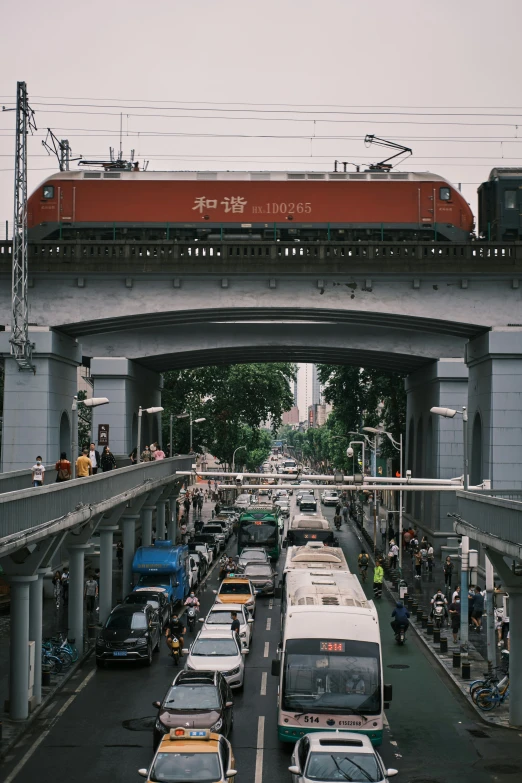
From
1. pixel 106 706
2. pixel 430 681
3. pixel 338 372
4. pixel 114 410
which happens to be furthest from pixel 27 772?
pixel 338 372

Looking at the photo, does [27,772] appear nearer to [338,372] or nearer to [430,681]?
[430,681]

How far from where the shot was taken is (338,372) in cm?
7700

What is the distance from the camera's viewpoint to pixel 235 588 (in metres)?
37.7

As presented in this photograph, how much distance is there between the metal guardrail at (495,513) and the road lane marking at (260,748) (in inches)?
266

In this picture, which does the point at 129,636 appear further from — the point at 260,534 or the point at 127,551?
the point at 260,534

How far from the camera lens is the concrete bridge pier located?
168 ft

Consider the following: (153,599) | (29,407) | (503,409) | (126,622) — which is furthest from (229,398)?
(126,622)

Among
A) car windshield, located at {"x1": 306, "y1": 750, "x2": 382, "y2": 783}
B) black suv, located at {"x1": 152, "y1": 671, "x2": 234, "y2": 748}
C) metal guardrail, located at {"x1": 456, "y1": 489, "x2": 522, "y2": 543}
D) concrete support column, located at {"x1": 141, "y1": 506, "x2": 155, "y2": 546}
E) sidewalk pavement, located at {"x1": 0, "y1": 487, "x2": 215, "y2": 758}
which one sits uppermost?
metal guardrail, located at {"x1": 456, "y1": 489, "x2": 522, "y2": 543}

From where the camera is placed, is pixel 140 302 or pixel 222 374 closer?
pixel 140 302

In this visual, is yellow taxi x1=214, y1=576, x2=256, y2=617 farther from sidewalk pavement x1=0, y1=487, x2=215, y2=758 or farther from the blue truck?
sidewalk pavement x1=0, y1=487, x2=215, y2=758

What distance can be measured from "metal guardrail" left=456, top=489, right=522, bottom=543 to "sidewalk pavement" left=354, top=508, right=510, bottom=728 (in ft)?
15.0

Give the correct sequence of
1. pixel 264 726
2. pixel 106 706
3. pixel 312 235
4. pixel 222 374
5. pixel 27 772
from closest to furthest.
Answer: pixel 27 772, pixel 264 726, pixel 106 706, pixel 312 235, pixel 222 374

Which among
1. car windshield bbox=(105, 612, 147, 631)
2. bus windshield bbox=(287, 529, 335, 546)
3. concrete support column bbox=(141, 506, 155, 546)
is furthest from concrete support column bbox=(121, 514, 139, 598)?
bus windshield bbox=(287, 529, 335, 546)

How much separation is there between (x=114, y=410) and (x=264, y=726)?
30.5 metres
